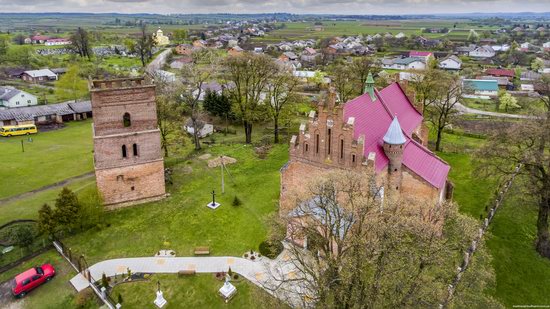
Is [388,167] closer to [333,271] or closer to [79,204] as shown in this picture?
[333,271]

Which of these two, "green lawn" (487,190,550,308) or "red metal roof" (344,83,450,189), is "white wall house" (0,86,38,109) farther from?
"green lawn" (487,190,550,308)

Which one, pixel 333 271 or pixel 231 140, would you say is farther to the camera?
pixel 231 140

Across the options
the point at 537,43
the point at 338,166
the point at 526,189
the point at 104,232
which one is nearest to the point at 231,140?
the point at 104,232

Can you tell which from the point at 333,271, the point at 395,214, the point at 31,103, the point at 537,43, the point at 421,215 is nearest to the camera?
the point at 333,271

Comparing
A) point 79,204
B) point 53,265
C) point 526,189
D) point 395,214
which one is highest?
point 395,214

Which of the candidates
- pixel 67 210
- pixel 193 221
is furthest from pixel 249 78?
pixel 67 210

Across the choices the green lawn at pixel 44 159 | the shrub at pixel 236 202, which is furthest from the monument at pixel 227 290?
the green lawn at pixel 44 159
